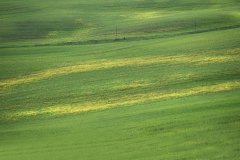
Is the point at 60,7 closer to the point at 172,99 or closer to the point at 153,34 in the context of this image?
the point at 153,34

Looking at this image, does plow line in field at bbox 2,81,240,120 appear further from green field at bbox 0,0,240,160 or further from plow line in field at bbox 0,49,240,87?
plow line in field at bbox 0,49,240,87

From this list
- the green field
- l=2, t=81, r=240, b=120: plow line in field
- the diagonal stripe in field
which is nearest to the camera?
the green field

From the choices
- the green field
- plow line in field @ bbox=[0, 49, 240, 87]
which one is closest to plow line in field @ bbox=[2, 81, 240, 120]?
the green field

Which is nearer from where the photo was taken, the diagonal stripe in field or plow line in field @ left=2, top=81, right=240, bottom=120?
plow line in field @ left=2, top=81, right=240, bottom=120

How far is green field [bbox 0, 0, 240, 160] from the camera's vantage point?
19656 mm

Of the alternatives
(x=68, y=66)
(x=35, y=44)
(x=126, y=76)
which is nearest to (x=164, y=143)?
(x=126, y=76)

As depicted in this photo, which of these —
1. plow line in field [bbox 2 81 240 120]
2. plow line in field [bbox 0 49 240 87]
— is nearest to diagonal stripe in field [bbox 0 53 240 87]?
plow line in field [bbox 0 49 240 87]

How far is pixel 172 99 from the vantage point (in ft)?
80.8

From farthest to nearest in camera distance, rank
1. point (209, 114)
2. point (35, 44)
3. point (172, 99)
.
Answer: point (35, 44)
point (172, 99)
point (209, 114)

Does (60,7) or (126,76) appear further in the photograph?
(60,7)

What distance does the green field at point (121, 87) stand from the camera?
64.5 ft

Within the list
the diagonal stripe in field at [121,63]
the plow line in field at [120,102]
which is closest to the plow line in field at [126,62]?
the diagonal stripe in field at [121,63]

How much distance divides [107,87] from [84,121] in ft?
16.9

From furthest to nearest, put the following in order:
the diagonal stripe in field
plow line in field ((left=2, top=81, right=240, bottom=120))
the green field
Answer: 1. the diagonal stripe in field
2. plow line in field ((left=2, top=81, right=240, bottom=120))
3. the green field
